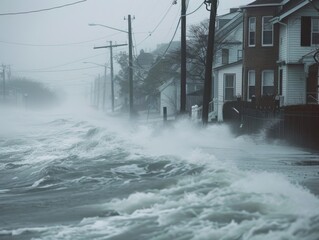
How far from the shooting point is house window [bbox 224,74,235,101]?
126 ft

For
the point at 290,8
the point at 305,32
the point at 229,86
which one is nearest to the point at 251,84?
the point at 229,86

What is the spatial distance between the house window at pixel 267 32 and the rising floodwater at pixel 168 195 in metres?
12.9

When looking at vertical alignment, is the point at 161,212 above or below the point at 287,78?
below

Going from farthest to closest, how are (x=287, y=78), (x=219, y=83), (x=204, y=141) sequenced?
(x=219, y=83) < (x=287, y=78) < (x=204, y=141)

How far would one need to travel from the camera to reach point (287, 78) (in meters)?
31.3

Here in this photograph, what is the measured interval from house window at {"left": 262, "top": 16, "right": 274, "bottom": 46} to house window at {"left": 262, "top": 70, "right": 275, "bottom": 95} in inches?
69.1

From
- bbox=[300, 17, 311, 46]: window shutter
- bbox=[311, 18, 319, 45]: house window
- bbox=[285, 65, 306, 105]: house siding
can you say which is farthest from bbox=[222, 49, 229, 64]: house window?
bbox=[311, 18, 319, 45]: house window

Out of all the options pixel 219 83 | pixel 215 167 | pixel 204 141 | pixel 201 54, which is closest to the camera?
pixel 215 167

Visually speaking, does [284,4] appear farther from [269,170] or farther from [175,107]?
[175,107]

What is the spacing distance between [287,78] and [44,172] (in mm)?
18055

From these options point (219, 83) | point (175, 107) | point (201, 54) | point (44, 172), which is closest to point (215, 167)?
point (44, 172)

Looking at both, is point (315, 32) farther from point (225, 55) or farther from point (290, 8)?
point (225, 55)

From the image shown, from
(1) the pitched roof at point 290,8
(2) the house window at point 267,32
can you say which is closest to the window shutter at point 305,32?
(1) the pitched roof at point 290,8

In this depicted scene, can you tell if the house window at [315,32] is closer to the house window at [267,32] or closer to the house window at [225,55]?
the house window at [267,32]
